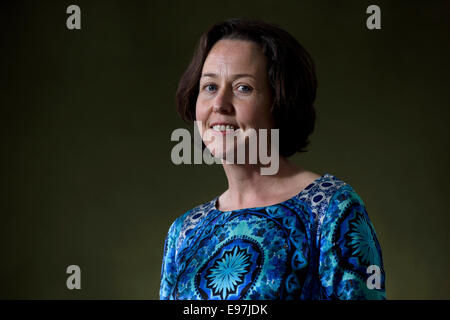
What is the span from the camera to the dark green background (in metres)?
3.04

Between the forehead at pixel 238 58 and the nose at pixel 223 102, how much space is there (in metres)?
0.05

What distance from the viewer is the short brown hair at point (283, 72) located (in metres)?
1.27

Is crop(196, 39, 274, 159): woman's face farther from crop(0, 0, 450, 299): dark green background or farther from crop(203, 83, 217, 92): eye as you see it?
crop(0, 0, 450, 299): dark green background

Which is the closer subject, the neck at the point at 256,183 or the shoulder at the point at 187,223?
the neck at the point at 256,183

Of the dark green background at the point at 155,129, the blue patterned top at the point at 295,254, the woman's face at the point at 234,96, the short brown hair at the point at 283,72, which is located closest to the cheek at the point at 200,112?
the woman's face at the point at 234,96

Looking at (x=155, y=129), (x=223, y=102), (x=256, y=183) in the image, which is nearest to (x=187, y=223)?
(x=256, y=183)

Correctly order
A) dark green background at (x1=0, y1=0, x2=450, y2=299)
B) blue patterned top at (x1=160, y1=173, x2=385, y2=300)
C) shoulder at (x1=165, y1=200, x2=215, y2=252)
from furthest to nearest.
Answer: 1. dark green background at (x1=0, y1=0, x2=450, y2=299)
2. shoulder at (x1=165, y1=200, x2=215, y2=252)
3. blue patterned top at (x1=160, y1=173, x2=385, y2=300)

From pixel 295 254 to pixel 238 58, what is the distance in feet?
1.39

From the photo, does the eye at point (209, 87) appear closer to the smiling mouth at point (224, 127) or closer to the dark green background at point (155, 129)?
the smiling mouth at point (224, 127)

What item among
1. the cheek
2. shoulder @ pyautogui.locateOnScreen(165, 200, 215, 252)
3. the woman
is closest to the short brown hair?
the woman

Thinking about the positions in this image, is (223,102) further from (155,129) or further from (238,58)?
(155,129)

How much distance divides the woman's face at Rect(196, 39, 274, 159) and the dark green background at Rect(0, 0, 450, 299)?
176 cm

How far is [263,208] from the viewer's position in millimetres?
1232
